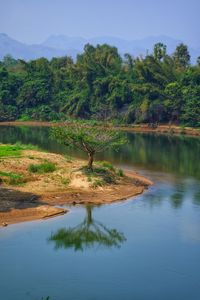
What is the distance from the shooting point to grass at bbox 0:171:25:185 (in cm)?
3931

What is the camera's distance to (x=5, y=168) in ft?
139

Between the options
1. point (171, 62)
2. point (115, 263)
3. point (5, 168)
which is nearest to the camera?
point (115, 263)

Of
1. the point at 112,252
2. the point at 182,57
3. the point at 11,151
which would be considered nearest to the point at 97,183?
the point at 112,252

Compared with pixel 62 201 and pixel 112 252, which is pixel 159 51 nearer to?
pixel 62 201

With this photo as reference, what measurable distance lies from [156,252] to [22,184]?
47.1ft

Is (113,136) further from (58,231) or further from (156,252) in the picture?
(156,252)

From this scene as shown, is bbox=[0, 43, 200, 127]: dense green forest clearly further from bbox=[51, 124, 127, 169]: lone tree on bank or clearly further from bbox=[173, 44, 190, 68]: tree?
bbox=[51, 124, 127, 169]: lone tree on bank

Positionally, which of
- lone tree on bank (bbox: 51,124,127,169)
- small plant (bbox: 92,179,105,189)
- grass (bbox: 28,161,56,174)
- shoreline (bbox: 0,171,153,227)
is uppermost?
lone tree on bank (bbox: 51,124,127,169)

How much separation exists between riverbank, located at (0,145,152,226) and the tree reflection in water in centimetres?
234

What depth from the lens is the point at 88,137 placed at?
42.4 meters

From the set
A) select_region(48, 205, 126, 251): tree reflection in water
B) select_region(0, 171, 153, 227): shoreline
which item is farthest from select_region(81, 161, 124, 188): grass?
select_region(48, 205, 126, 251): tree reflection in water

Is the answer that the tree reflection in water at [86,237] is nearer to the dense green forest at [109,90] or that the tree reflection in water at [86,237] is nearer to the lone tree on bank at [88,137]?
the lone tree on bank at [88,137]

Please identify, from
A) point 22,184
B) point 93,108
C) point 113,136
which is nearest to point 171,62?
point 93,108

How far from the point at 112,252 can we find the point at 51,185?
1220 cm
